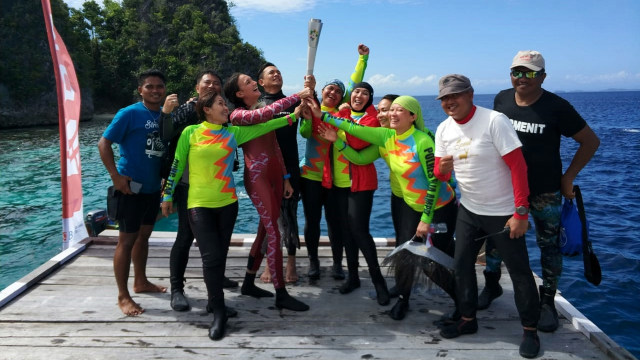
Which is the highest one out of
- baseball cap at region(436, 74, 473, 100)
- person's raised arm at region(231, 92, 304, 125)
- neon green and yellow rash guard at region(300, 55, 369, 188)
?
baseball cap at region(436, 74, 473, 100)

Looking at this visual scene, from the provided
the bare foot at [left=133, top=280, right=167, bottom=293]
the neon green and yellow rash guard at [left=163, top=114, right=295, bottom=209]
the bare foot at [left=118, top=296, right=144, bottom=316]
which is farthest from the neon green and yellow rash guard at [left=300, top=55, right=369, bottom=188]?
the bare foot at [left=118, top=296, right=144, bottom=316]

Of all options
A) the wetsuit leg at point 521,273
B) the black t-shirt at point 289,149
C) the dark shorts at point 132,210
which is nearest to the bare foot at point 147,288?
the dark shorts at point 132,210

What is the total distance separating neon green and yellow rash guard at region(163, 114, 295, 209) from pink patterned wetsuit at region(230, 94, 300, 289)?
27cm

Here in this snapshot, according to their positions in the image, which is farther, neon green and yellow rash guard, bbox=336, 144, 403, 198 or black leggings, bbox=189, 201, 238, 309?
neon green and yellow rash guard, bbox=336, 144, 403, 198

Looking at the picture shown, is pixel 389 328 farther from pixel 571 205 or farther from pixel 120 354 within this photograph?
pixel 120 354

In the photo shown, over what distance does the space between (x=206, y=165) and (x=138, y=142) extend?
847mm

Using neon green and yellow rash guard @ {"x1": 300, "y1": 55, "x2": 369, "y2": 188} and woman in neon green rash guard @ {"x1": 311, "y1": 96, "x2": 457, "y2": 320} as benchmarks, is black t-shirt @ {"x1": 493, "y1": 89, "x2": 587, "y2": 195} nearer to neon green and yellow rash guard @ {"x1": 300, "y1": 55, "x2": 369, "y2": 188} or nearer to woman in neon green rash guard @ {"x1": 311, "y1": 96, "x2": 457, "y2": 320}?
woman in neon green rash guard @ {"x1": 311, "y1": 96, "x2": 457, "y2": 320}

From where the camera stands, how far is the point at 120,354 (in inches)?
138

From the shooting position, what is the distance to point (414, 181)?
400cm

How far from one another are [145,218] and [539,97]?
4020mm

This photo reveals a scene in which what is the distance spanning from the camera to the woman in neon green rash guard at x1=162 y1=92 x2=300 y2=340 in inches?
152

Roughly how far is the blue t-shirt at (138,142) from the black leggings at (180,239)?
0.32 meters

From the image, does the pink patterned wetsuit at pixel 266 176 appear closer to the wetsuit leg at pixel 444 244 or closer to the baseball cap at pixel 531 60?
the wetsuit leg at pixel 444 244

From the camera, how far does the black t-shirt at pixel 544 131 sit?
374 cm
